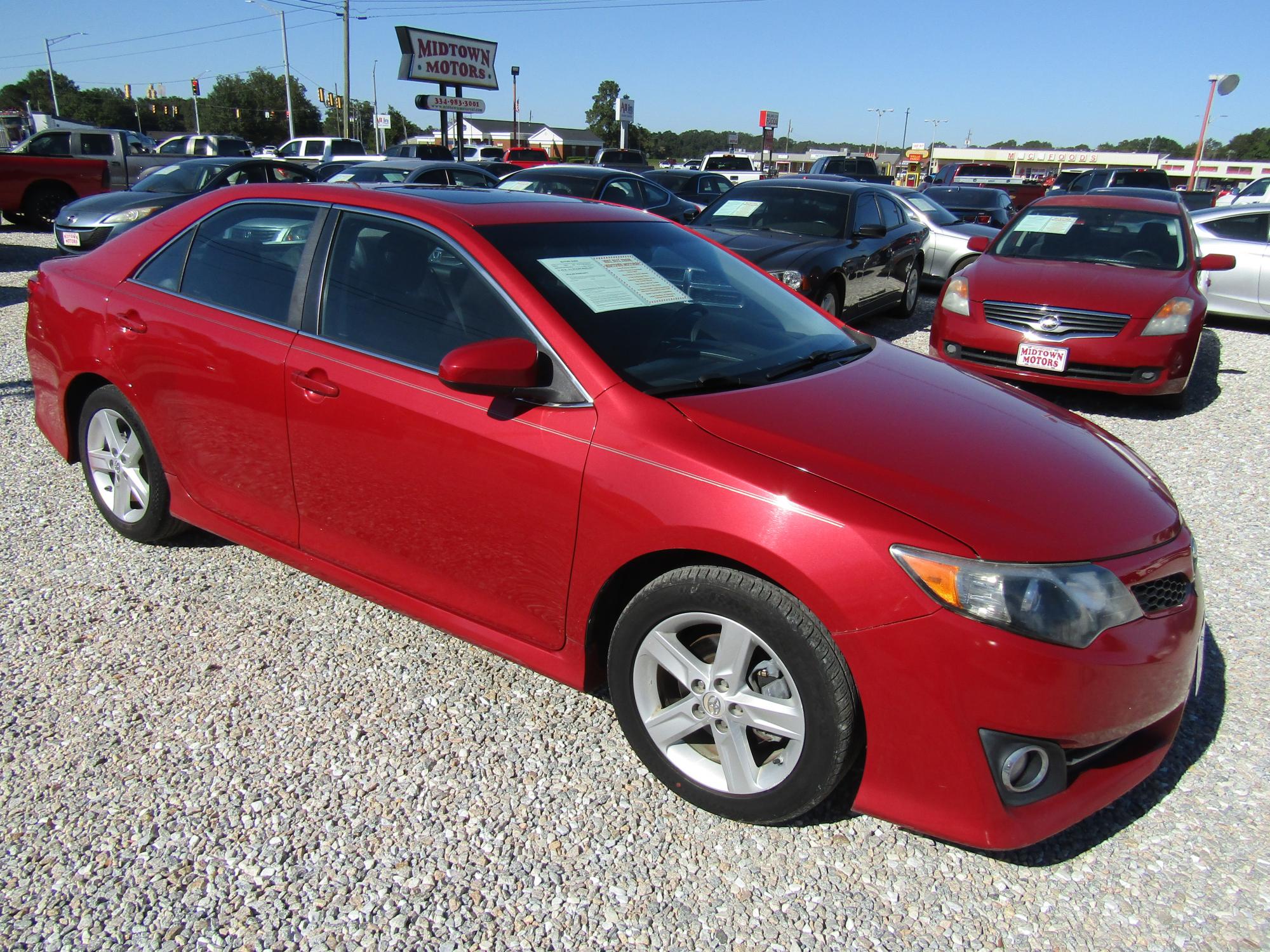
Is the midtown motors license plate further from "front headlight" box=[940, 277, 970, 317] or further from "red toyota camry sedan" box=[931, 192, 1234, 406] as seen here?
"front headlight" box=[940, 277, 970, 317]

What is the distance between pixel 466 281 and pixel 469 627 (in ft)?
3.52

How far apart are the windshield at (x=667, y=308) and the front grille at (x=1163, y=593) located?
1.16 m

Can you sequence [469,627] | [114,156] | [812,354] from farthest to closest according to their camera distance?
[114,156]
[812,354]
[469,627]

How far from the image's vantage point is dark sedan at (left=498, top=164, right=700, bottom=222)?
39.4 feet

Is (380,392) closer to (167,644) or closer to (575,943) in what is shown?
(167,644)

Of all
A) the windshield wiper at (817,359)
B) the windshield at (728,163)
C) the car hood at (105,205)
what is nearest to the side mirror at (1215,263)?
the windshield wiper at (817,359)

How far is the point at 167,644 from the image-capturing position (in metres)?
3.22

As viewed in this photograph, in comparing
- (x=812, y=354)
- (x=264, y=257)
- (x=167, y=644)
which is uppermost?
(x=264, y=257)

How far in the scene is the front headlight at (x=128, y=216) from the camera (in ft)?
38.6

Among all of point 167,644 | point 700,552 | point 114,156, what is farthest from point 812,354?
point 114,156

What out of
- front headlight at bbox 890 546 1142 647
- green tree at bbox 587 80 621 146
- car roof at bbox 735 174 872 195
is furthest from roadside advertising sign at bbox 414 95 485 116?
green tree at bbox 587 80 621 146

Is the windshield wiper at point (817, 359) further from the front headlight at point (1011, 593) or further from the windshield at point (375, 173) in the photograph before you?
the windshield at point (375, 173)

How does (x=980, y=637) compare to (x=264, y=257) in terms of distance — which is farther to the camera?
(x=264, y=257)

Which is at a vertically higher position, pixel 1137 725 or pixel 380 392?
pixel 380 392
